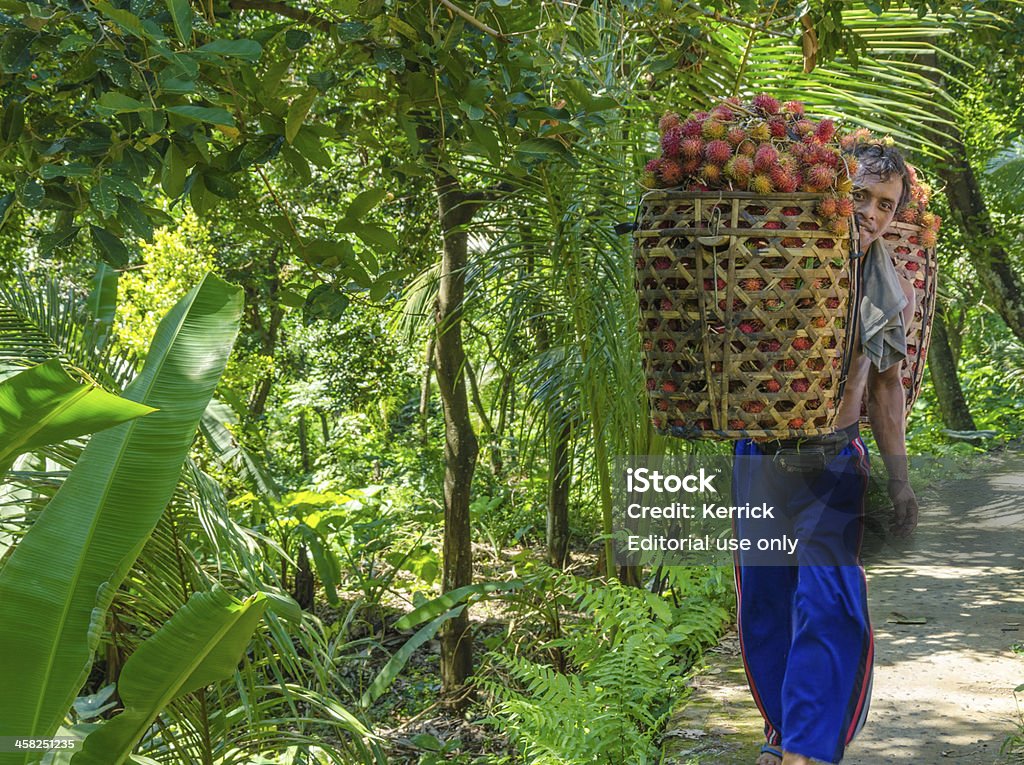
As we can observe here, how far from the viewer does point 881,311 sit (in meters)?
2.17

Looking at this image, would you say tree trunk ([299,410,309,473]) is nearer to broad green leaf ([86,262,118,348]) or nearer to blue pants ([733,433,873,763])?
broad green leaf ([86,262,118,348])

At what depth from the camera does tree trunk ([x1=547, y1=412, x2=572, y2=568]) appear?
4293mm

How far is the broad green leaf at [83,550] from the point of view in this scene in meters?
1.73

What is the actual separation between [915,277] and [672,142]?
2.46ft

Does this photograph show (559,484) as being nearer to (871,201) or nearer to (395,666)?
(395,666)

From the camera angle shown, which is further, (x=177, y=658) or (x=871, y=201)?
(x=871, y=201)

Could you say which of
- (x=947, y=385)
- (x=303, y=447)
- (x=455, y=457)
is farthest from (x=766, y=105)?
(x=303, y=447)

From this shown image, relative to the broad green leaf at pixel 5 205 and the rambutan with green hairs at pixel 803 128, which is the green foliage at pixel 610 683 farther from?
the broad green leaf at pixel 5 205

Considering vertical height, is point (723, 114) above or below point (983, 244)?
below

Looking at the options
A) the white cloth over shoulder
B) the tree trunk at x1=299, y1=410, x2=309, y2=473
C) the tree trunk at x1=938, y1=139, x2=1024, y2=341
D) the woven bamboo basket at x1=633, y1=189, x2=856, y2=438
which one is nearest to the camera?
the woven bamboo basket at x1=633, y1=189, x2=856, y2=438

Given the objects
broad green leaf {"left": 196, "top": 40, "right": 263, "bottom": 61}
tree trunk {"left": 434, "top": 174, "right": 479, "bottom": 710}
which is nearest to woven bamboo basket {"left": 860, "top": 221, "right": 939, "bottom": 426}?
broad green leaf {"left": 196, "top": 40, "right": 263, "bottom": 61}

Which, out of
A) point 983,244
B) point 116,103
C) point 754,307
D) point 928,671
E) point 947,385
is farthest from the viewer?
point 947,385

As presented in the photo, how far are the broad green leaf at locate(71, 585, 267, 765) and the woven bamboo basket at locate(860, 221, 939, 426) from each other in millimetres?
1634

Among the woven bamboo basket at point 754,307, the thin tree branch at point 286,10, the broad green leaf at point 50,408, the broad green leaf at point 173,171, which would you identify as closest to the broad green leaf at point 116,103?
the broad green leaf at point 173,171
